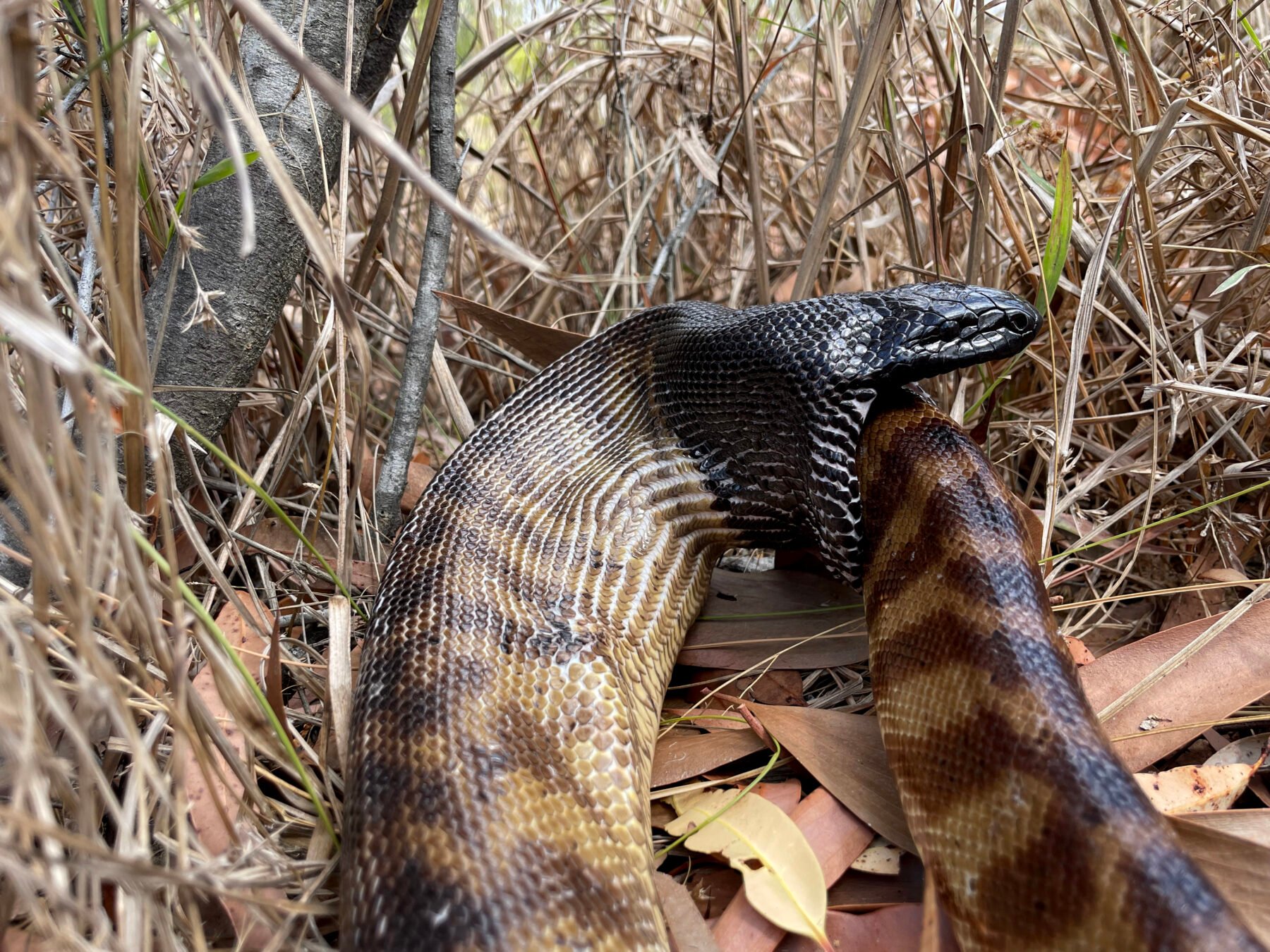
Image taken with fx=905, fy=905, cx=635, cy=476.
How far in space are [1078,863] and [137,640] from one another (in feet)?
6.32

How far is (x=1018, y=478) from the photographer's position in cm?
327

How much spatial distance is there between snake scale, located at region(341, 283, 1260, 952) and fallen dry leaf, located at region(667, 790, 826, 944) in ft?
0.57

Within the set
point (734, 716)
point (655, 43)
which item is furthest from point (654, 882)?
point (655, 43)

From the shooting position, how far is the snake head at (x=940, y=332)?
2.60 metres

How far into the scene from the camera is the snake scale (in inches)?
65.7

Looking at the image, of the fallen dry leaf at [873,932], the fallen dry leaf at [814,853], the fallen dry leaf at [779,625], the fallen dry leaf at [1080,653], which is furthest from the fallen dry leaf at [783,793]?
the fallen dry leaf at [1080,653]

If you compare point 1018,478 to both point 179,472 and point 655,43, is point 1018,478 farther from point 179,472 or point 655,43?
point 179,472

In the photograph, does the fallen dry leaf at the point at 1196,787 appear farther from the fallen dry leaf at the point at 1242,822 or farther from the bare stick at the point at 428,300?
the bare stick at the point at 428,300

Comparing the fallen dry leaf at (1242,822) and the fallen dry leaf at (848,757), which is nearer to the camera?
the fallen dry leaf at (1242,822)

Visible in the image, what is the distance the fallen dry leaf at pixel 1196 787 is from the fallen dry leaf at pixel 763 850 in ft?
2.62

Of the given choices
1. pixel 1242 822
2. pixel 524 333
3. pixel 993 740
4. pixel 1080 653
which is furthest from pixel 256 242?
pixel 1242 822

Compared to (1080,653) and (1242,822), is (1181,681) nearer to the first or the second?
(1080,653)

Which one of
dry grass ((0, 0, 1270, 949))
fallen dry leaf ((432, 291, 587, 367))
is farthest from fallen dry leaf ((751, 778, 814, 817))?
fallen dry leaf ((432, 291, 587, 367))

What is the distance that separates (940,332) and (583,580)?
1.25 meters
